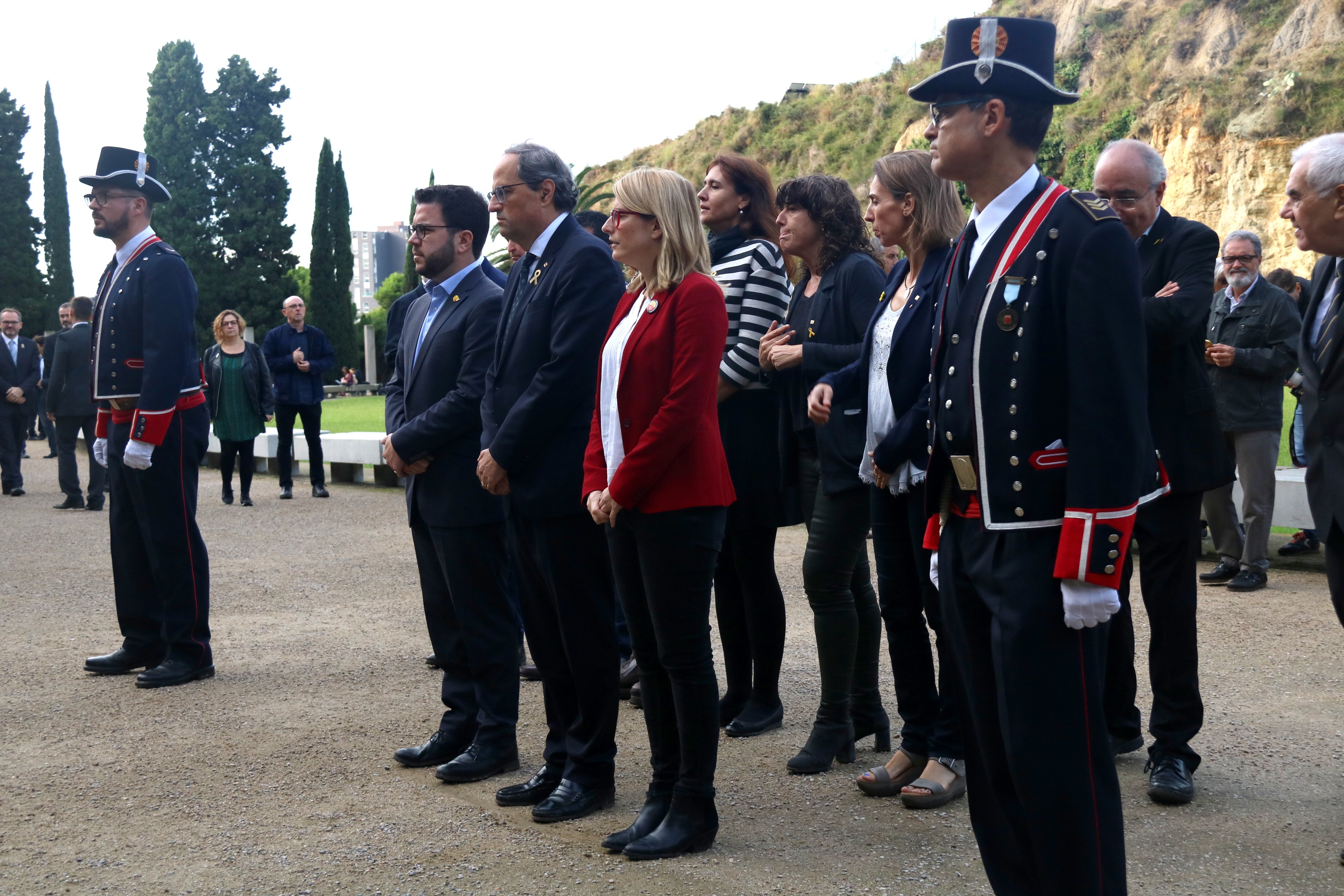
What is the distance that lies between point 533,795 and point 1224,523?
5.38 metres

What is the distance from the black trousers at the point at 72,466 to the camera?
1252 cm

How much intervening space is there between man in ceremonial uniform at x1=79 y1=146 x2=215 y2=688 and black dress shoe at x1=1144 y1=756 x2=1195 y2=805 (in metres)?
4.22

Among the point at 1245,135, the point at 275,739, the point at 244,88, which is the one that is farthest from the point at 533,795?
the point at 244,88

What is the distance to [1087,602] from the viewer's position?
240 centimetres

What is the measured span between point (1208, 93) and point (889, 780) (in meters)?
35.7

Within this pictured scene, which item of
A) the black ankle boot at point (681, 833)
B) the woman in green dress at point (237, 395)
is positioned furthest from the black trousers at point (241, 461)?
the black ankle boot at point (681, 833)

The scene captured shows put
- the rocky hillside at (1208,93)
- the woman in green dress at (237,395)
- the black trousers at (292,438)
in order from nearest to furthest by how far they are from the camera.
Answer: the woman in green dress at (237,395), the black trousers at (292,438), the rocky hillside at (1208,93)

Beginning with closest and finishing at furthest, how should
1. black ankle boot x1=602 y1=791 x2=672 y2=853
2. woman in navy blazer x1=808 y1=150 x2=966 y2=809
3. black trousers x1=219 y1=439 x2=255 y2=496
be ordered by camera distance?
1. black ankle boot x1=602 y1=791 x2=672 y2=853
2. woman in navy blazer x1=808 y1=150 x2=966 y2=809
3. black trousers x1=219 y1=439 x2=255 y2=496

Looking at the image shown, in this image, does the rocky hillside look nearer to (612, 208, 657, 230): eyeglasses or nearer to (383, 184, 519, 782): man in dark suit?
(383, 184, 519, 782): man in dark suit

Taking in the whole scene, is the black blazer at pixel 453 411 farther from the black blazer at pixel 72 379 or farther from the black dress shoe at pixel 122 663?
the black blazer at pixel 72 379

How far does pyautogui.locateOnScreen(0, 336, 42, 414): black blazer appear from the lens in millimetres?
13922

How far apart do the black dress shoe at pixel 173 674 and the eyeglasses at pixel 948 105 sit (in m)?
4.54

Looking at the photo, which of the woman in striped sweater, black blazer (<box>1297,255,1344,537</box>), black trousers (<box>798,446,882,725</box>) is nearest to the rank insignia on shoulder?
black blazer (<box>1297,255,1344,537</box>)

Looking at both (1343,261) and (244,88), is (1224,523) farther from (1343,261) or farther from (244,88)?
(244,88)
